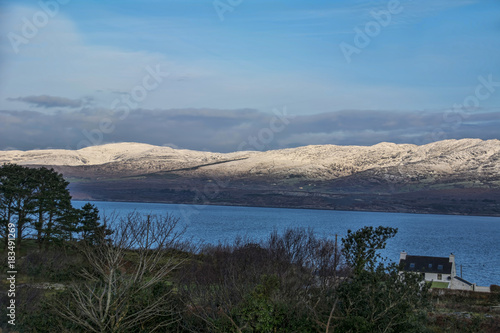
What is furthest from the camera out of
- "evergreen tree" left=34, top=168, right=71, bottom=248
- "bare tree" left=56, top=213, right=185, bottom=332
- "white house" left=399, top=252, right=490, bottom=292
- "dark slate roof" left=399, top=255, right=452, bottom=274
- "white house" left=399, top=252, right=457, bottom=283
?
"dark slate roof" left=399, top=255, right=452, bottom=274

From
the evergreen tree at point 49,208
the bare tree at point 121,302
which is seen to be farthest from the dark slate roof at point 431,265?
the bare tree at point 121,302

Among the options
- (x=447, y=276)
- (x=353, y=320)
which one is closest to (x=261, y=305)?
(x=353, y=320)

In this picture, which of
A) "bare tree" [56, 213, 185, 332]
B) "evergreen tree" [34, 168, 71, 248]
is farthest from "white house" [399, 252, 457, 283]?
"bare tree" [56, 213, 185, 332]

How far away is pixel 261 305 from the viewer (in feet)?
53.7

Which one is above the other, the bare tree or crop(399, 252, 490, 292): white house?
the bare tree

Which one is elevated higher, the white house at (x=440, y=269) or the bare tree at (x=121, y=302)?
the bare tree at (x=121, y=302)

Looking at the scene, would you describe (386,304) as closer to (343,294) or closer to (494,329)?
(343,294)

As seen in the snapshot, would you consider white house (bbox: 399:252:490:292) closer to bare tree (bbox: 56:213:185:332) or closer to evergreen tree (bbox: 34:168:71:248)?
evergreen tree (bbox: 34:168:71:248)

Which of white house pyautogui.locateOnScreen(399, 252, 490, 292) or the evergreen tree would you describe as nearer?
the evergreen tree

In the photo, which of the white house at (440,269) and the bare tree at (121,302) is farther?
the white house at (440,269)

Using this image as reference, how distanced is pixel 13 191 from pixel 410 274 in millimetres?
39343

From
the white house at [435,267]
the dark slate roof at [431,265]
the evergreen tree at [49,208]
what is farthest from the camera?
the dark slate roof at [431,265]

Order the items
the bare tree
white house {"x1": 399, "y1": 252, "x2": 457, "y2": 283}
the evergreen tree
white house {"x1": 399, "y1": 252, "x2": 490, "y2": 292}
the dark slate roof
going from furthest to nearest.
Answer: the dark slate roof, white house {"x1": 399, "y1": 252, "x2": 457, "y2": 283}, white house {"x1": 399, "y1": 252, "x2": 490, "y2": 292}, the evergreen tree, the bare tree

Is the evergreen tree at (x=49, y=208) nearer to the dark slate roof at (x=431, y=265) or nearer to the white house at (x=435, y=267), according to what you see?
the white house at (x=435, y=267)
